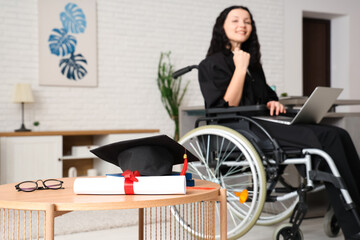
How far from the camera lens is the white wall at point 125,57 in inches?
202

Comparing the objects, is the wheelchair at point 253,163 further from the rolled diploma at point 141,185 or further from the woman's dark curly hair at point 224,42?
the rolled diploma at point 141,185

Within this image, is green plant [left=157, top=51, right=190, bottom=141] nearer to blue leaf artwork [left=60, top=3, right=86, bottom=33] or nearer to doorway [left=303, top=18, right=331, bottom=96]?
blue leaf artwork [left=60, top=3, right=86, bottom=33]

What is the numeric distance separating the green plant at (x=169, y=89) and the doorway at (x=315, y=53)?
220 cm

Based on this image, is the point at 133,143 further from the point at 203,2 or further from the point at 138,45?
the point at 203,2

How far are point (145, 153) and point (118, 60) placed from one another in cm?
447

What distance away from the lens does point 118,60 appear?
5.68 meters

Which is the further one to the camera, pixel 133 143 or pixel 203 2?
pixel 203 2

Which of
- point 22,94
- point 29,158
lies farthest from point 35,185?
point 22,94

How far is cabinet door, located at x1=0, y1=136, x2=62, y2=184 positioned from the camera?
4.57 m

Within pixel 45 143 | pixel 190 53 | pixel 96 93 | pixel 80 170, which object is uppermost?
pixel 190 53

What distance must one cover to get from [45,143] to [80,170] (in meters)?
0.75

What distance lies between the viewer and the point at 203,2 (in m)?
6.21

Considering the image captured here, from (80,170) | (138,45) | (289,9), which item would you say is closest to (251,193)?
(80,170)

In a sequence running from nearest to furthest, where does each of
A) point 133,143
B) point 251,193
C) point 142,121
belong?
point 133,143 < point 251,193 < point 142,121
